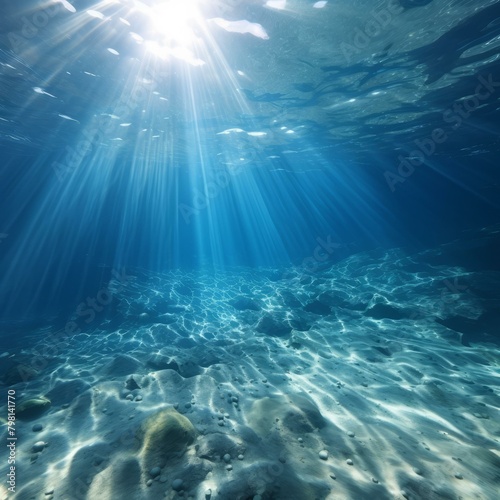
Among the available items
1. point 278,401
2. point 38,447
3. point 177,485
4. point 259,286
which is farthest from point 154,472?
point 259,286

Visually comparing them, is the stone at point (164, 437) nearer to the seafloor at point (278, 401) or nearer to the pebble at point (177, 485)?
the seafloor at point (278, 401)

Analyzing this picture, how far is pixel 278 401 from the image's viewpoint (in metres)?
5.78

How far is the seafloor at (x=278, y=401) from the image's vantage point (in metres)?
3.78

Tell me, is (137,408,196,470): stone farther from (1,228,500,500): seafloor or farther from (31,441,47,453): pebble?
(31,441,47,453): pebble

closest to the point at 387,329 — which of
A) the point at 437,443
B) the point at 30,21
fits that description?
the point at 437,443

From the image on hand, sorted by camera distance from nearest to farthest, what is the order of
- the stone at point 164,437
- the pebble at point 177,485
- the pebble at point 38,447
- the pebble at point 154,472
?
the pebble at point 177,485 → the pebble at point 154,472 → the stone at point 164,437 → the pebble at point 38,447

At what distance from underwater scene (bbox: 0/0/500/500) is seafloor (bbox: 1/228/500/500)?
0.16 ft

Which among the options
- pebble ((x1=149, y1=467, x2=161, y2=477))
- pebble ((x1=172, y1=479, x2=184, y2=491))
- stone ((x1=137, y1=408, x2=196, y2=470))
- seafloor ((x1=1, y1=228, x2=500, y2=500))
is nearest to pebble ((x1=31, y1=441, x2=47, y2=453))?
seafloor ((x1=1, y1=228, x2=500, y2=500))

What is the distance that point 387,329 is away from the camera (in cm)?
1223

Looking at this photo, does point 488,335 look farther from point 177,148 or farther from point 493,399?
point 177,148

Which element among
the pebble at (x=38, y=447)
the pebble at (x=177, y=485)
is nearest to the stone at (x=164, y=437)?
the pebble at (x=177, y=485)

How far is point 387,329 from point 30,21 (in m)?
19.4

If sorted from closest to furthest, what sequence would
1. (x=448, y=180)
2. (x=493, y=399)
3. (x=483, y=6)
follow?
(x=493, y=399), (x=483, y=6), (x=448, y=180)

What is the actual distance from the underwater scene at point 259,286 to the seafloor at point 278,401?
0.16 ft
